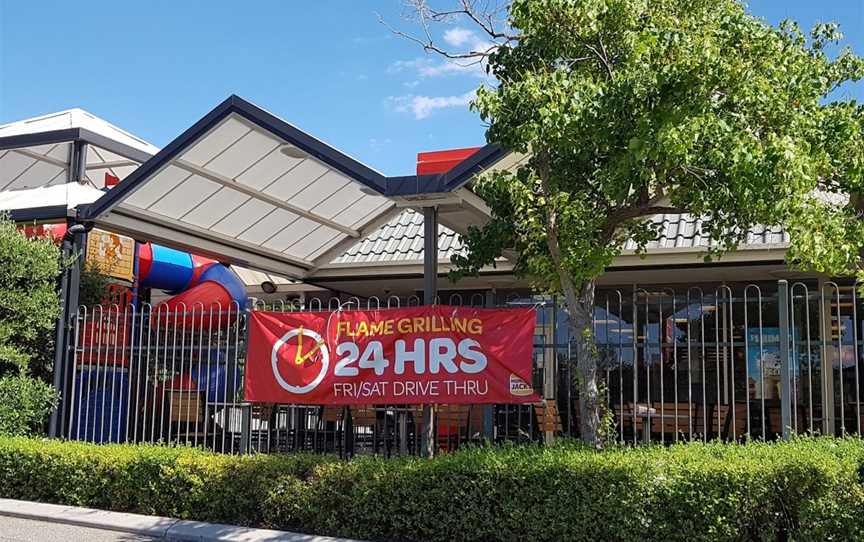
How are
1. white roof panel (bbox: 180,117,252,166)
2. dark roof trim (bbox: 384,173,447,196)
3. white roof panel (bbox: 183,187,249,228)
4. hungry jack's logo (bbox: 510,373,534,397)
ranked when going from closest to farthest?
hungry jack's logo (bbox: 510,373,534,397), dark roof trim (bbox: 384,173,447,196), white roof panel (bbox: 180,117,252,166), white roof panel (bbox: 183,187,249,228)

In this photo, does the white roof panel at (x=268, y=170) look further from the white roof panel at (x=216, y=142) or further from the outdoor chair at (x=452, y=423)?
the outdoor chair at (x=452, y=423)

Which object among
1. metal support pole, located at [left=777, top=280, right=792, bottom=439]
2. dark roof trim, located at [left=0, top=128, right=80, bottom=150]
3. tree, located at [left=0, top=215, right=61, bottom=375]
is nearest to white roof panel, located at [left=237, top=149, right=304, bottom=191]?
tree, located at [left=0, top=215, right=61, bottom=375]

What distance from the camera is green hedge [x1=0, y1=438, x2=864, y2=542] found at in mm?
6570

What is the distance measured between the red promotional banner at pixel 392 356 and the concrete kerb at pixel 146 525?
1683 mm

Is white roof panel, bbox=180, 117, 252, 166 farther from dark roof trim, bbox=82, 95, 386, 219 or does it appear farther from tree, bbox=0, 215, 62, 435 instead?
tree, bbox=0, 215, 62, 435

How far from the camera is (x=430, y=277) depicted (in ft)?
30.5

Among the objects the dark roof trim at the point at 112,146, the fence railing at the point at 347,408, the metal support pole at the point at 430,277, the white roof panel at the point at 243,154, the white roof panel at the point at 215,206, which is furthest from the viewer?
the dark roof trim at the point at 112,146

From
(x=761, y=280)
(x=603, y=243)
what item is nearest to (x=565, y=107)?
(x=603, y=243)

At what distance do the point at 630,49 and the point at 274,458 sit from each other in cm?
517

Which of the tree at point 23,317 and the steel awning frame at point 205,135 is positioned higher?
the steel awning frame at point 205,135

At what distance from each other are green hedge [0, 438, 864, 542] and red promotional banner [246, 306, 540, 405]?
0.94 metres

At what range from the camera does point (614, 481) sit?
6.95 meters

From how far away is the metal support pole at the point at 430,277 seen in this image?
350 inches

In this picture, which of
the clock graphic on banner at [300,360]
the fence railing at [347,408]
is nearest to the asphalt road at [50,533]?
the fence railing at [347,408]
